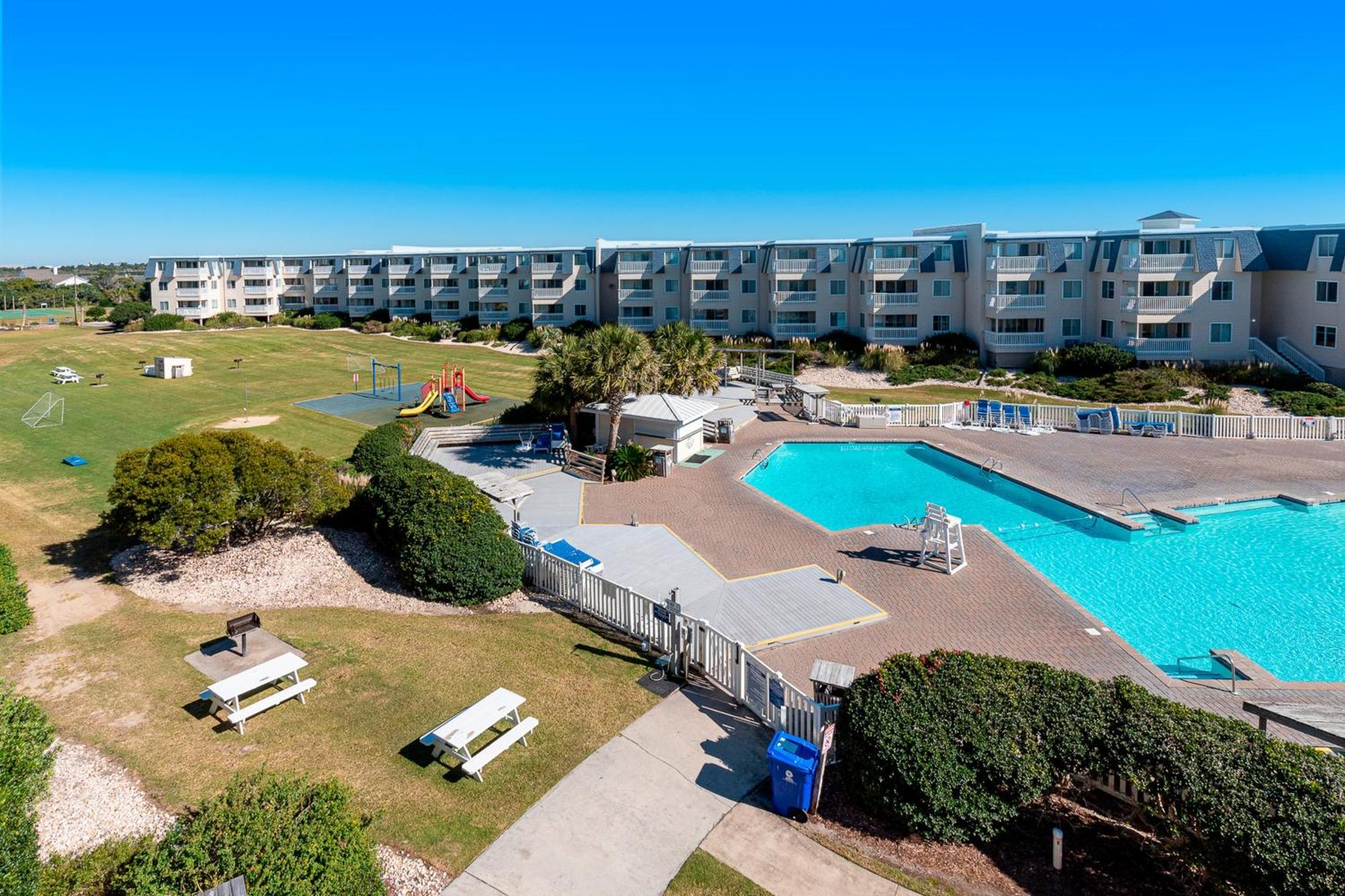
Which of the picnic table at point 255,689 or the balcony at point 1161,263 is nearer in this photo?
the picnic table at point 255,689

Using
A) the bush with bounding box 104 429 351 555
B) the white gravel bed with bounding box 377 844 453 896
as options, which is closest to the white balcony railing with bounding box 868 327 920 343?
the bush with bounding box 104 429 351 555

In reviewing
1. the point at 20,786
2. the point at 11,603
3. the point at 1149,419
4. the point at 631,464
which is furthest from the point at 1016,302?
the point at 20,786

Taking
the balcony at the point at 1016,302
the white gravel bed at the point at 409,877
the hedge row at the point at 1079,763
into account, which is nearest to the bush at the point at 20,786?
the white gravel bed at the point at 409,877

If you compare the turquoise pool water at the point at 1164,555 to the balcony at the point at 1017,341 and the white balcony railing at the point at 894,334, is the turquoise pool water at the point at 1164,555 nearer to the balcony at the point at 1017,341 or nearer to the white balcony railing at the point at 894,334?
the balcony at the point at 1017,341

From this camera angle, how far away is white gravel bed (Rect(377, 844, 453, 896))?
9.14 meters

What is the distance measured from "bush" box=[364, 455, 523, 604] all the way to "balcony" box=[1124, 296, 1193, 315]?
45663 mm

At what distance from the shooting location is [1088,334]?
→ 53.0m

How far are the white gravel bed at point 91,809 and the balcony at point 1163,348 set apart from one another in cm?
5334

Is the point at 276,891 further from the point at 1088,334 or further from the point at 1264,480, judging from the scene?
the point at 1088,334

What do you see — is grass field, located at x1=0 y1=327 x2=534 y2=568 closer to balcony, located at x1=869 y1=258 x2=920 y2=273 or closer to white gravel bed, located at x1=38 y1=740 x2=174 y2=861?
white gravel bed, located at x1=38 y1=740 x2=174 y2=861

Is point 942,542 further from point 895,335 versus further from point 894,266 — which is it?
point 894,266

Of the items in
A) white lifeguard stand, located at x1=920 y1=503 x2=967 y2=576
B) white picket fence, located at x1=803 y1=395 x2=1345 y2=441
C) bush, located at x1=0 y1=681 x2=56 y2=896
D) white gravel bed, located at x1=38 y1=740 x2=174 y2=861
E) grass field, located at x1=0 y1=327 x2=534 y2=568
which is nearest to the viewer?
bush, located at x1=0 y1=681 x2=56 y2=896

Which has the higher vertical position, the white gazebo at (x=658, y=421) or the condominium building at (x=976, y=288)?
the condominium building at (x=976, y=288)

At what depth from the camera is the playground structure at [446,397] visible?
40844mm
